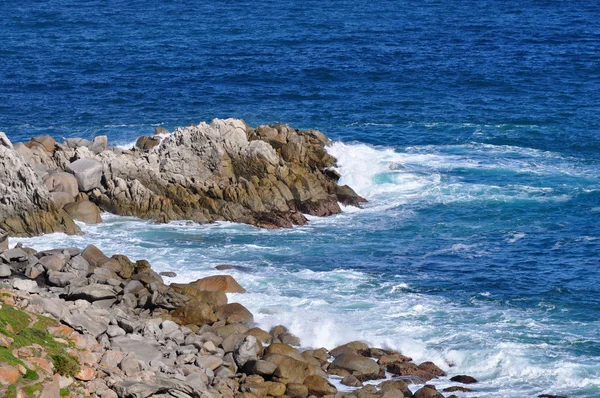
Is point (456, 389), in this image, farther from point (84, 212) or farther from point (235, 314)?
point (84, 212)

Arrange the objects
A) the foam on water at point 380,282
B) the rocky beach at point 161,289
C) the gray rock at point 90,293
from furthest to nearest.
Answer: the gray rock at point 90,293, the foam on water at point 380,282, the rocky beach at point 161,289

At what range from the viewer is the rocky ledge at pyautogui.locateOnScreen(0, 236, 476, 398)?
111 feet

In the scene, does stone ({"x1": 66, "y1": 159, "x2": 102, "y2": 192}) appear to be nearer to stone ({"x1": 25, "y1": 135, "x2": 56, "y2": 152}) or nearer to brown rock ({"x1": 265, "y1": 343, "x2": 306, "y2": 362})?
stone ({"x1": 25, "y1": 135, "x2": 56, "y2": 152})

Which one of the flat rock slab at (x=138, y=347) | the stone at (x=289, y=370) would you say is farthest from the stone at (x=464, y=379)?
the flat rock slab at (x=138, y=347)

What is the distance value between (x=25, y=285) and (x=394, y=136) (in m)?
40.4

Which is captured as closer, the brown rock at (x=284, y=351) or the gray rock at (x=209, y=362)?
the gray rock at (x=209, y=362)

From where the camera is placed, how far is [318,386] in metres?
37.8

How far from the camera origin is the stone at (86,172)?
5859 cm

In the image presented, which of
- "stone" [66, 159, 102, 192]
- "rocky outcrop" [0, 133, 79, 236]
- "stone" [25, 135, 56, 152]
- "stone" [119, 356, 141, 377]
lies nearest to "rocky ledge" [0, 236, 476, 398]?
"stone" [119, 356, 141, 377]

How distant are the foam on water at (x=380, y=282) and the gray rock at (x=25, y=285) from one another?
8.58 metres

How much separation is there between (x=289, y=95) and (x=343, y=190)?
958 inches

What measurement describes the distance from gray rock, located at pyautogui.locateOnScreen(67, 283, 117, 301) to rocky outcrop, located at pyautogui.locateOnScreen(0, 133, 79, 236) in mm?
12420

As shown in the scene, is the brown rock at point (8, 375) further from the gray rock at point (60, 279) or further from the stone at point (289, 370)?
the gray rock at point (60, 279)

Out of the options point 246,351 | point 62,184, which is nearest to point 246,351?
point 246,351
